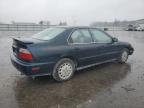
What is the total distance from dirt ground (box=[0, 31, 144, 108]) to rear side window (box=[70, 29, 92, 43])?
43.5 inches

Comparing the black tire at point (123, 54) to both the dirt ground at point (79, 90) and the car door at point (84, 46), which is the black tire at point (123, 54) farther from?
the car door at point (84, 46)

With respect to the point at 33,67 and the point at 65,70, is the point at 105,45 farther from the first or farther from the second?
the point at 33,67

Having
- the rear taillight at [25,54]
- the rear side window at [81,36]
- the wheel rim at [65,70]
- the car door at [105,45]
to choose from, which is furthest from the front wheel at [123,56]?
the rear taillight at [25,54]

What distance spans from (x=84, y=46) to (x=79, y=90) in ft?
4.97

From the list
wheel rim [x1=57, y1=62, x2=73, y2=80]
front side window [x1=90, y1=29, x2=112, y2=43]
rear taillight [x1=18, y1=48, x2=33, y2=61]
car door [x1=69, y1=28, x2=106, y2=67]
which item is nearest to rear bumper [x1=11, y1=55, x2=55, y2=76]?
rear taillight [x1=18, y1=48, x2=33, y2=61]

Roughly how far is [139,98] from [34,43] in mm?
2829

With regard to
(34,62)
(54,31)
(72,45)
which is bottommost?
(34,62)

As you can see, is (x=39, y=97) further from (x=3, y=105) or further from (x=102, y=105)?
(x=102, y=105)

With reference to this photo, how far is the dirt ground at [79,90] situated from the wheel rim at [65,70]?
7.6 inches

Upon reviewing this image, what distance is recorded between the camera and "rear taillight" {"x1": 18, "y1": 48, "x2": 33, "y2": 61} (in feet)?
14.5

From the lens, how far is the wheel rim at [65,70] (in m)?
5.00

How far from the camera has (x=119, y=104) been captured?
3.72 m

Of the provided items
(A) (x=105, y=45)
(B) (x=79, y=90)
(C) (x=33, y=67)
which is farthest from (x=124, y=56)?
(C) (x=33, y=67)

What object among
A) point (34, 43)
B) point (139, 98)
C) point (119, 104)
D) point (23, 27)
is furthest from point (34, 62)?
point (23, 27)
